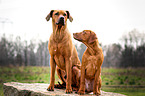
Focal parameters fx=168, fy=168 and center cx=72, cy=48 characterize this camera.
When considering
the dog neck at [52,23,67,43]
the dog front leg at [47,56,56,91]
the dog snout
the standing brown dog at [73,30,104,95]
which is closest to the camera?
the dog snout

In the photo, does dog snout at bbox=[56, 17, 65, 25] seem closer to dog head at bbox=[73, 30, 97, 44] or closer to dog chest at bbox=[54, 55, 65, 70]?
dog head at bbox=[73, 30, 97, 44]

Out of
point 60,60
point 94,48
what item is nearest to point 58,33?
point 60,60

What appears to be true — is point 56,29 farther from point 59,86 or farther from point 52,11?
point 59,86

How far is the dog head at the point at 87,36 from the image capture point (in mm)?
3881

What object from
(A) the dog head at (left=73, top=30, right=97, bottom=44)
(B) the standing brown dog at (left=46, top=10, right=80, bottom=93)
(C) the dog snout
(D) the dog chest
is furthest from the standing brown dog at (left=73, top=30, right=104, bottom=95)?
(D) the dog chest

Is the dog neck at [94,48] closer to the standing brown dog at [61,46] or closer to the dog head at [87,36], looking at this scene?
the dog head at [87,36]

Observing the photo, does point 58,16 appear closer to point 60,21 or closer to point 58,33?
point 60,21

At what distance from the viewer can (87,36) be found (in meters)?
3.90

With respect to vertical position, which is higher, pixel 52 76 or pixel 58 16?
pixel 58 16

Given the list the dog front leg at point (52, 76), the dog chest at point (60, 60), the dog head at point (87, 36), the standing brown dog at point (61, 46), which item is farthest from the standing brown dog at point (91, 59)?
the dog front leg at point (52, 76)

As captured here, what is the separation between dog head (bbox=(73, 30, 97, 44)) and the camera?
388 centimetres

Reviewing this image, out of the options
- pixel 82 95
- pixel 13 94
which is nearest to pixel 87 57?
pixel 82 95

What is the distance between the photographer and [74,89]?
4.30 meters

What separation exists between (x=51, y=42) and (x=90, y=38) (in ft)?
3.12
